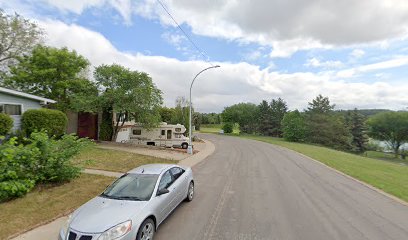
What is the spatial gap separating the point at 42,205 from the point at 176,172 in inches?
154

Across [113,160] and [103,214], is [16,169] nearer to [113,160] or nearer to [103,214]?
[103,214]

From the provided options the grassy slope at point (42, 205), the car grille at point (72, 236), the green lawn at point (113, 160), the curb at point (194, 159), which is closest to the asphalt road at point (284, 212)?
the car grille at point (72, 236)

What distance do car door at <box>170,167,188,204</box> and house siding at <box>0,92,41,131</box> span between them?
14327 millimetres

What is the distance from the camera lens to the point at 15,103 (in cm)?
1712

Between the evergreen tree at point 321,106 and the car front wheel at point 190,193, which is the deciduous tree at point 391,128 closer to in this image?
the evergreen tree at point 321,106

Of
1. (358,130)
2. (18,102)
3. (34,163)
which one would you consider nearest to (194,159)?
(34,163)

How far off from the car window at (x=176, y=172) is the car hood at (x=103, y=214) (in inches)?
79.4

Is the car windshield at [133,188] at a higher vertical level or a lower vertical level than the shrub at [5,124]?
lower

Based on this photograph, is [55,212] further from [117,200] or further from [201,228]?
[201,228]

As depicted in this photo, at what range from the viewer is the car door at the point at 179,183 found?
7.46 m

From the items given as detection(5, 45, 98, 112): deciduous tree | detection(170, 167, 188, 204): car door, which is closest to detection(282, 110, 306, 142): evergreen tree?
detection(5, 45, 98, 112): deciduous tree

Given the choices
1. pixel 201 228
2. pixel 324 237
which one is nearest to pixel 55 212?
pixel 201 228

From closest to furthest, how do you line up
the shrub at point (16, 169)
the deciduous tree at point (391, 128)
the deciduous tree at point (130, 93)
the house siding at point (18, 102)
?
the shrub at point (16, 169), the house siding at point (18, 102), the deciduous tree at point (130, 93), the deciduous tree at point (391, 128)

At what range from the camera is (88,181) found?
1045cm
